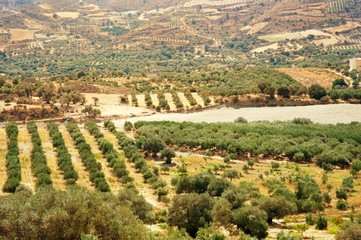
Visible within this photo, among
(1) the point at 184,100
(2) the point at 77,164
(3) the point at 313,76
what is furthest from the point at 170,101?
(2) the point at 77,164

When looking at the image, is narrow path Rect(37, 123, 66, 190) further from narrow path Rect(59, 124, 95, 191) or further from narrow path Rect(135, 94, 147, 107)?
narrow path Rect(135, 94, 147, 107)

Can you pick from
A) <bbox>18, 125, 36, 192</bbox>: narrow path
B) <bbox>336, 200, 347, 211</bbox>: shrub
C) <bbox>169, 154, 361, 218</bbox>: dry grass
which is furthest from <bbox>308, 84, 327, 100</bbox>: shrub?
<bbox>336, 200, 347, 211</bbox>: shrub

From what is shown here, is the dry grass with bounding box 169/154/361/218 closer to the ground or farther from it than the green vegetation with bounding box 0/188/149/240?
closer to the ground

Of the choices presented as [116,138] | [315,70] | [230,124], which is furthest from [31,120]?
[315,70]

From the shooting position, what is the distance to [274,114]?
10094 centimetres

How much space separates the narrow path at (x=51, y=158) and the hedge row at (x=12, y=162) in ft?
13.2

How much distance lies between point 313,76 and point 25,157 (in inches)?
3653

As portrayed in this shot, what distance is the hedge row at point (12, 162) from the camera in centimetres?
5199

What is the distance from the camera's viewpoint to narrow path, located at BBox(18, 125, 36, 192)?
5609cm

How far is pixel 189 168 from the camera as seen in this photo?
217ft

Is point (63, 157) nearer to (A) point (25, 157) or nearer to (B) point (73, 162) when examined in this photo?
(B) point (73, 162)

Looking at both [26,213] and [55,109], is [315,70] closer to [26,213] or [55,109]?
[55,109]

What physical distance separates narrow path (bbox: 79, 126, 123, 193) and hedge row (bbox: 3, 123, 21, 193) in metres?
10.5

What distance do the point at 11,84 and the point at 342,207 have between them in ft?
323
